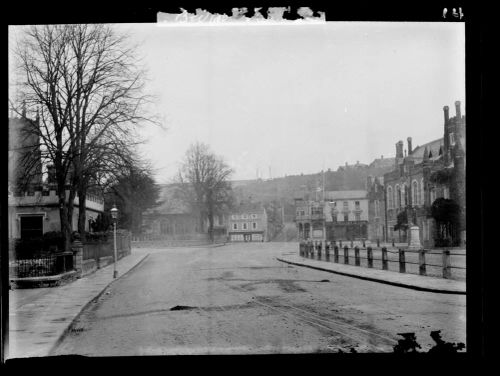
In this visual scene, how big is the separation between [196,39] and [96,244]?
10.8ft

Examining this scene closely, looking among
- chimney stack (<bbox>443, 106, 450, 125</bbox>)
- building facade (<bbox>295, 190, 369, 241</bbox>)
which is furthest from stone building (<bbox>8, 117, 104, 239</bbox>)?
chimney stack (<bbox>443, 106, 450, 125</bbox>)

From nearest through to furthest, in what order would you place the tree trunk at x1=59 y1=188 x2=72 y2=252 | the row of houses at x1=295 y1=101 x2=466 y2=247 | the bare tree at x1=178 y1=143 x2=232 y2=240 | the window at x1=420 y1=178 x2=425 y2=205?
the row of houses at x1=295 y1=101 x2=466 y2=247 < the bare tree at x1=178 y1=143 x2=232 y2=240 < the tree trunk at x1=59 y1=188 x2=72 y2=252 < the window at x1=420 y1=178 x2=425 y2=205

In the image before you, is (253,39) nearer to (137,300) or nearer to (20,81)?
(20,81)

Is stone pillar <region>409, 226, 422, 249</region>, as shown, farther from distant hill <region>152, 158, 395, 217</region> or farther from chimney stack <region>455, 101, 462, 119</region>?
chimney stack <region>455, 101, 462, 119</region>

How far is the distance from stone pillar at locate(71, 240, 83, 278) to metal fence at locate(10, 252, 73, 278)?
0.26 feet

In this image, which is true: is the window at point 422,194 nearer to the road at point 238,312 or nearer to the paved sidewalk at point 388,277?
the paved sidewalk at point 388,277

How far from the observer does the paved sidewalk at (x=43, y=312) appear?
140 inches

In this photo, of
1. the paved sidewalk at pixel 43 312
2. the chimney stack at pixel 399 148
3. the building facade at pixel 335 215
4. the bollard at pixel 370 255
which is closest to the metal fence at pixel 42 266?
the paved sidewalk at pixel 43 312

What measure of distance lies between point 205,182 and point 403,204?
8.75 feet

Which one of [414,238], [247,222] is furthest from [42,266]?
[414,238]

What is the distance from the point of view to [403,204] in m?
6.20

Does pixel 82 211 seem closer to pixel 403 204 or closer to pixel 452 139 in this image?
pixel 403 204

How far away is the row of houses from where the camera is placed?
4.63 meters
